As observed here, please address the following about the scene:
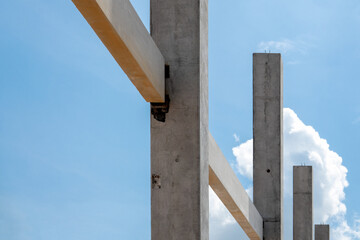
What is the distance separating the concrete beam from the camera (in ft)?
8.75

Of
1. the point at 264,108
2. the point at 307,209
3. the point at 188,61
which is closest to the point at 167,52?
the point at 188,61

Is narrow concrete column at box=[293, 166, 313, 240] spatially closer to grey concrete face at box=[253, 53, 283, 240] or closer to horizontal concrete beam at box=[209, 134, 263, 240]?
grey concrete face at box=[253, 53, 283, 240]

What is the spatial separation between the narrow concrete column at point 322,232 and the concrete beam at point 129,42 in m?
13.5

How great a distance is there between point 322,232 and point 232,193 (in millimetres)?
10855

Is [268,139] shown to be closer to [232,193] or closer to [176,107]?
[232,193]

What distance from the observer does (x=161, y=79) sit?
346 cm

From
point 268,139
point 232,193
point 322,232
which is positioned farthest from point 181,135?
point 322,232

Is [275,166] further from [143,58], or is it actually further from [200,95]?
[143,58]

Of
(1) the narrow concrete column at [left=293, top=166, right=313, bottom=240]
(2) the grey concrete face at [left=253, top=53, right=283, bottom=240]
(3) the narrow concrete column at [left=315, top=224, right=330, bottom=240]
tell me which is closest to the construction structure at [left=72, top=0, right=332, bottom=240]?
(2) the grey concrete face at [left=253, top=53, right=283, bottom=240]

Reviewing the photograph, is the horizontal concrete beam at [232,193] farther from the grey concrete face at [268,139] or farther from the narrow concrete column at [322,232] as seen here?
the narrow concrete column at [322,232]

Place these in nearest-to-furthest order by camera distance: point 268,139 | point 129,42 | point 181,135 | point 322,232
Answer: point 129,42
point 181,135
point 268,139
point 322,232

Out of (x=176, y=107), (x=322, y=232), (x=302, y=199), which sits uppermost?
(x=302, y=199)

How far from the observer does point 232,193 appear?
19.6ft

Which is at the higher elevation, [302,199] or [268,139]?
[268,139]
